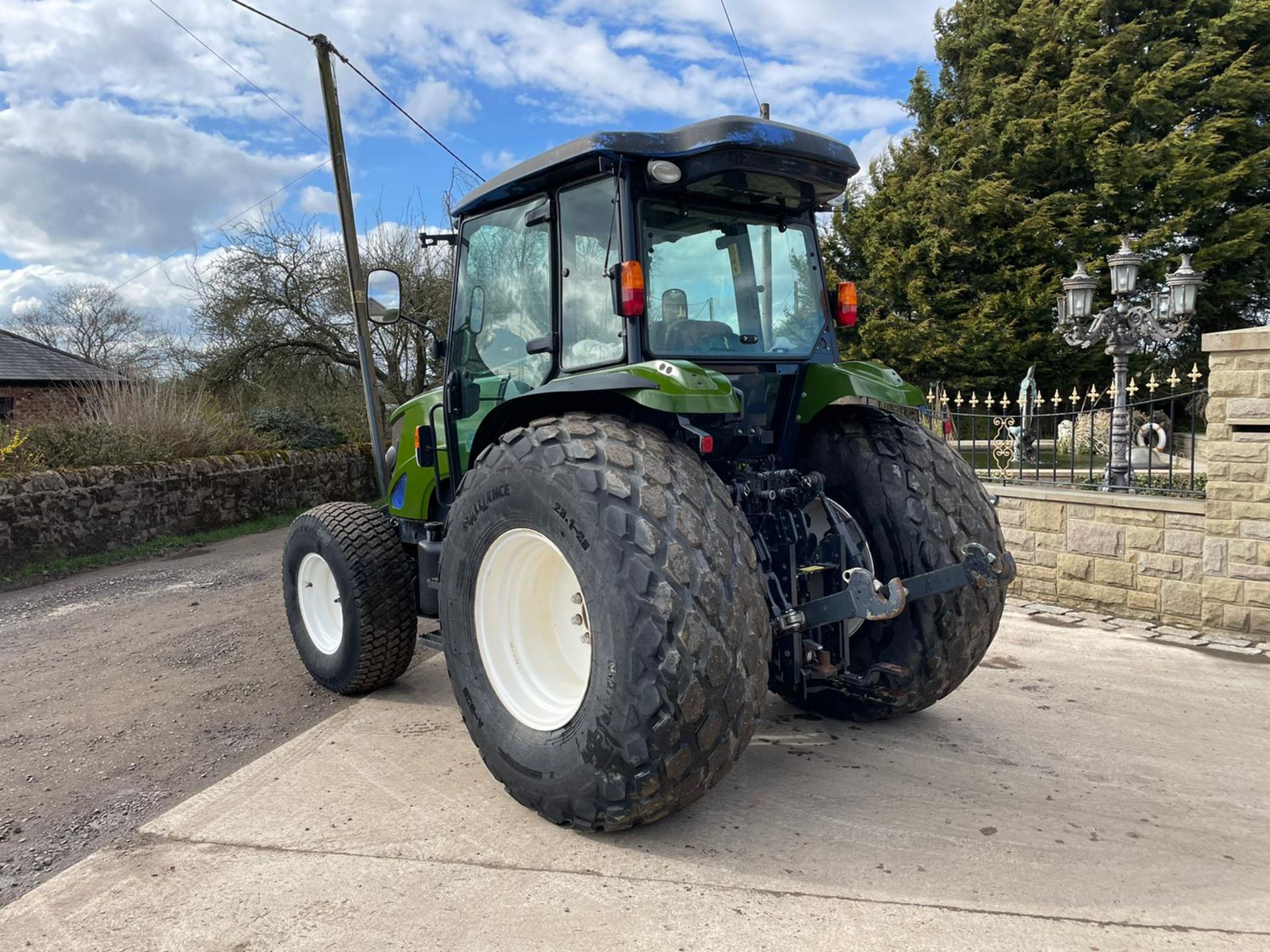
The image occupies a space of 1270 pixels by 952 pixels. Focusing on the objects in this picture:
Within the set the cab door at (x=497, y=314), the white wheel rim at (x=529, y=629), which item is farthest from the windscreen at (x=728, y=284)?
the white wheel rim at (x=529, y=629)

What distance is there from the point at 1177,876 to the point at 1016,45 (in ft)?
75.1

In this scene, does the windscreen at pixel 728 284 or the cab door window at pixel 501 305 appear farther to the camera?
the cab door window at pixel 501 305

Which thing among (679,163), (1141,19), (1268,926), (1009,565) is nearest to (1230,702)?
(1009,565)

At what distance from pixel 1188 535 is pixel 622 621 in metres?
4.87

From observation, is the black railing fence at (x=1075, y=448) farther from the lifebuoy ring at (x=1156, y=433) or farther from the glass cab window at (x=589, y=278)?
the glass cab window at (x=589, y=278)

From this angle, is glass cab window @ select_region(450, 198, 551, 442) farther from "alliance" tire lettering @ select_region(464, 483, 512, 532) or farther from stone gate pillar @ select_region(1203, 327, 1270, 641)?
stone gate pillar @ select_region(1203, 327, 1270, 641)

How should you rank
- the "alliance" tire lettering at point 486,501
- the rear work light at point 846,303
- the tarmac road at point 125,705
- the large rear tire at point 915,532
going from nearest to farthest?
the "alliance" tire lettering at point 486,501, the tarmac road at point 125,705, the large rear tire at point 915,532, the rear work light at point 846,303

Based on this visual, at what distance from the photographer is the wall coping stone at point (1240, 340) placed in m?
4.88

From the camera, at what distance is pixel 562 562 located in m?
2.98

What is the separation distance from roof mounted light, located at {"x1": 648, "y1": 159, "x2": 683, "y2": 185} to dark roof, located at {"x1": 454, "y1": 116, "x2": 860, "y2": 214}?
0.20ft

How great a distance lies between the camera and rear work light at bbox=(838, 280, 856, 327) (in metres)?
3.64

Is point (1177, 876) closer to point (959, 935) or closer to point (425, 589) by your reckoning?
point (959, 935)

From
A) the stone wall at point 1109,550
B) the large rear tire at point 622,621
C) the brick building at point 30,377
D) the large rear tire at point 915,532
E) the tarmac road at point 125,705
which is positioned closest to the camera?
the large rear tire at point 622,621

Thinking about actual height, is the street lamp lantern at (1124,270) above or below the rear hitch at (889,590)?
above
